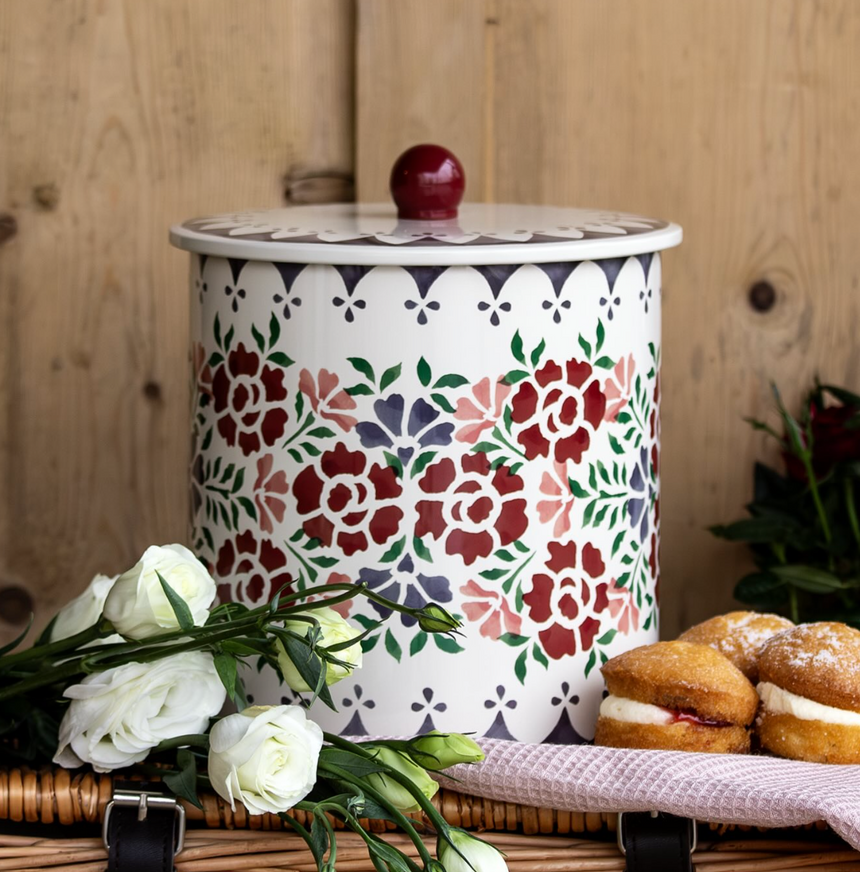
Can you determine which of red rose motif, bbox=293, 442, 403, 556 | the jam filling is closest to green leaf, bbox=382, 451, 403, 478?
red rose motif, bbox=293, 442, 403, 556

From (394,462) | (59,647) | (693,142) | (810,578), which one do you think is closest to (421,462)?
(394,462)

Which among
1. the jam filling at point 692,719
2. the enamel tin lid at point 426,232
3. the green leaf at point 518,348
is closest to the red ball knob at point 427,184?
the enamel tin lid at point 426,232

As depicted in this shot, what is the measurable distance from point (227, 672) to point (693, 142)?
0.66m

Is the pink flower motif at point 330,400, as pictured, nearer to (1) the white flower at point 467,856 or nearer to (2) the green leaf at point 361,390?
(2) the green leaf at point 361,390

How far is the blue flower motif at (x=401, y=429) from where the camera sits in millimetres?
653

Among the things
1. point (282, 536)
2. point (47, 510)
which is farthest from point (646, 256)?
point (47, 510)

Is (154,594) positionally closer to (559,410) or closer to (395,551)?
(395,551)

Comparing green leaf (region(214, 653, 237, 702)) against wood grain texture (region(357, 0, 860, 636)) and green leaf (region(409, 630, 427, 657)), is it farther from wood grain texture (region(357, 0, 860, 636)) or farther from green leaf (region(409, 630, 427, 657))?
wood grain texture (region(357, 0, 860, 636))

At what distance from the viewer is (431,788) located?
0.55m

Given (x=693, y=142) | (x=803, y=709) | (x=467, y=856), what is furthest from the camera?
(x=693, y=142)

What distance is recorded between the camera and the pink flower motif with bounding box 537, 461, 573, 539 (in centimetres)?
67

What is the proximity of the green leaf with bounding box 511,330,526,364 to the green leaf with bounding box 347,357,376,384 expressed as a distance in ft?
0.27

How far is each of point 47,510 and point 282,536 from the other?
1.46ft

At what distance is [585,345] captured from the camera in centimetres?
68
